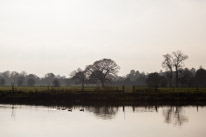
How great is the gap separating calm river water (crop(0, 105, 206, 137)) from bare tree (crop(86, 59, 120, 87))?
68.6m

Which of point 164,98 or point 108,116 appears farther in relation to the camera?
point 164,98

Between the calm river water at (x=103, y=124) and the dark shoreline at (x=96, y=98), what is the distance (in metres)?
13.1

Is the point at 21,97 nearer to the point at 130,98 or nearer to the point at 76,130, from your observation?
the point at 130,98

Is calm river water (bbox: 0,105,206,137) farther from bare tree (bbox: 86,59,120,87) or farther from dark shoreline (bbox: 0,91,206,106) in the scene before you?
bare tree (bbox: 86,59,120,87)

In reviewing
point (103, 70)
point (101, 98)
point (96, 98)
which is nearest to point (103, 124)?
point (101, 98)

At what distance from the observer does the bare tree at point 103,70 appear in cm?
10693

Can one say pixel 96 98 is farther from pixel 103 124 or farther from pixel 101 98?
pixel 103 124

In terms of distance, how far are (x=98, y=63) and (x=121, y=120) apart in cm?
8028

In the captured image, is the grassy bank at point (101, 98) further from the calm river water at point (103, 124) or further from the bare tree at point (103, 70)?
the bare tree at point (103, 70)

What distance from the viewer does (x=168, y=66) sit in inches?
4345

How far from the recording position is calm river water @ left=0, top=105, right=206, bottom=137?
24703mm

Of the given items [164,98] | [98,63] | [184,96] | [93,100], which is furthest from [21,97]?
[98,63]

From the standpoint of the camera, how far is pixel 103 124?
29.1 metres

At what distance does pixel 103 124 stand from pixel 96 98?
23.1 meters
